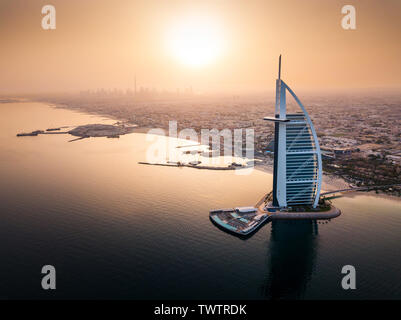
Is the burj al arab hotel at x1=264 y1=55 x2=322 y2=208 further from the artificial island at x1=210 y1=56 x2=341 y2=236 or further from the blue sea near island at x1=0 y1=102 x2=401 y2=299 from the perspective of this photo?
the blue sea near island at x1=0 y1=102 x2=401 y2=299

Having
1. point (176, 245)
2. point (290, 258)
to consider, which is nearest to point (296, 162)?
point (290, 258)

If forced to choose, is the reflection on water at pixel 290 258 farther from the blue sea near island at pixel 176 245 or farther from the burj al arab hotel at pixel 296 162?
the burj al arab hotel at pixel 296 162

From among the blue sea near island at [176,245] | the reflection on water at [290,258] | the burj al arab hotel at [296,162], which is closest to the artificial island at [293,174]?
the burj al arab hotel at [296,162]

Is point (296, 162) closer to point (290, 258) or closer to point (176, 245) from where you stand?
point (290, 258)

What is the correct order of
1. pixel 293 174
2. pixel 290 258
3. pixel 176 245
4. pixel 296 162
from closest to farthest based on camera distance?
pixel 290 258 → pixel 176 245 → pixel 296 162 → pixel 293 174

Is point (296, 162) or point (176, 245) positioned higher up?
point (296, 162)

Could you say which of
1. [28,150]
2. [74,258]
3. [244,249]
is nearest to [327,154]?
[244,249]

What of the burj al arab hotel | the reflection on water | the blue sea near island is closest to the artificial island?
the burj al arab hotel
